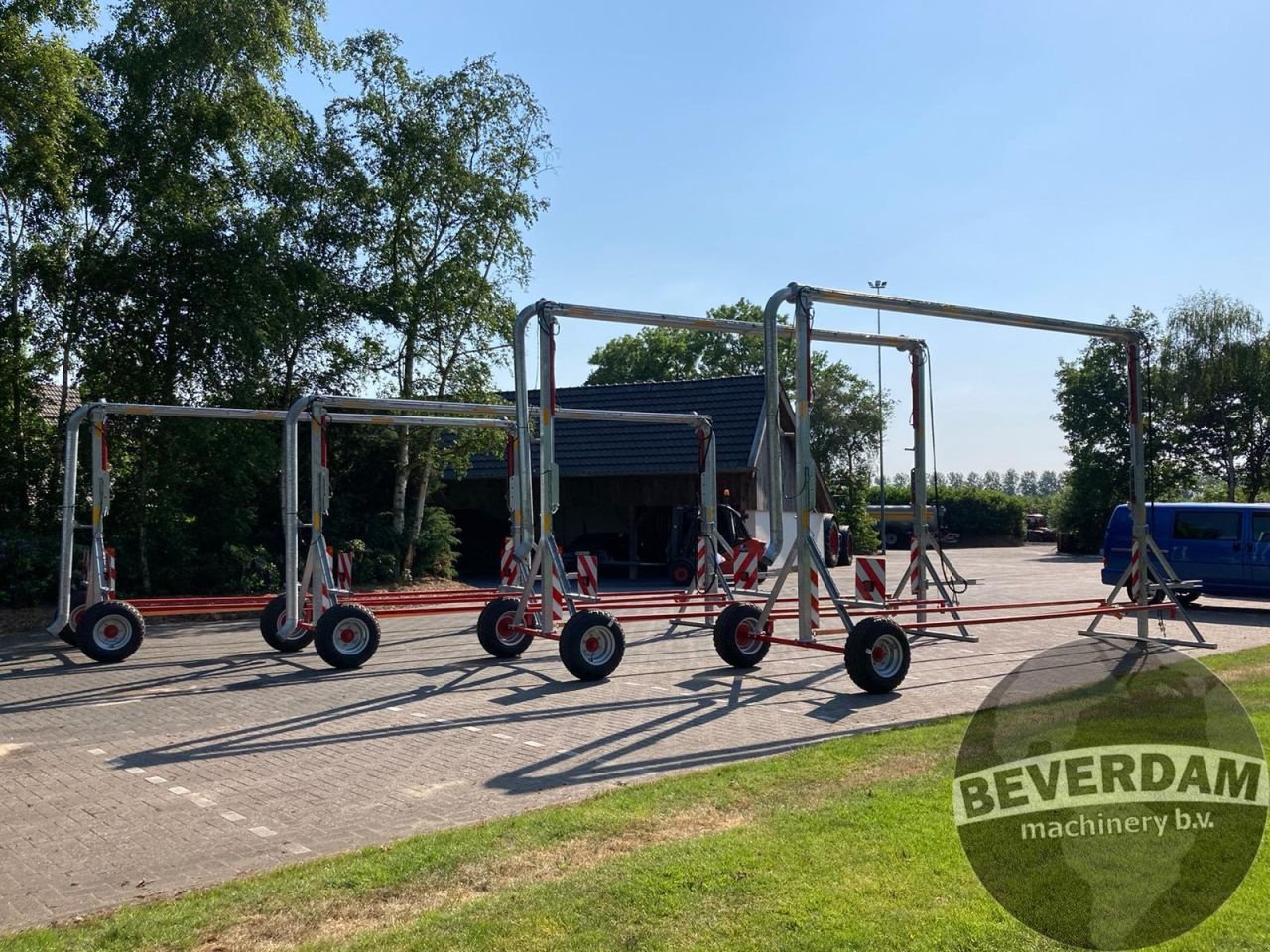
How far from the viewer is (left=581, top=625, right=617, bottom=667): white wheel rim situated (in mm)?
11331

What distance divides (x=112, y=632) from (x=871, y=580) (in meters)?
8.77

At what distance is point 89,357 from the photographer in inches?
734

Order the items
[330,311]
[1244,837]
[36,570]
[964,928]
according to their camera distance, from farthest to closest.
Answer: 1. [330,311]
2. [36,570]
3. [1244,837]
4. [964,928]

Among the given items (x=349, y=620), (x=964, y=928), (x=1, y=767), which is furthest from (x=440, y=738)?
(x=964, y=928)

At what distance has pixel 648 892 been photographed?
470 cm

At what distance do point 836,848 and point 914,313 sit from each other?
7853 mm

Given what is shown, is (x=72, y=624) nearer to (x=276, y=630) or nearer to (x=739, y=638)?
(x=276, y=630)

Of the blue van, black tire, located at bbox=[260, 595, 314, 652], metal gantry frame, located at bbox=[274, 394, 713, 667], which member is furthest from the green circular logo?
the blue van

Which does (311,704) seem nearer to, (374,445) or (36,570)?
(36,570)

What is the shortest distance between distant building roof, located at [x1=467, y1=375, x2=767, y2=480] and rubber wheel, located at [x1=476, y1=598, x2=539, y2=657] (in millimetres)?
14828

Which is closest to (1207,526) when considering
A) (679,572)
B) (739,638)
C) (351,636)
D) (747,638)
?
(679,572)

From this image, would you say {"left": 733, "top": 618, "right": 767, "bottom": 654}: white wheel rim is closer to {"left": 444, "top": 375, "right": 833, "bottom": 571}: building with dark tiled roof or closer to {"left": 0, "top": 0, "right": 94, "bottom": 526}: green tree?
{"left": 0, "top": 0, "right": 94, "bottom": 526}: green tree

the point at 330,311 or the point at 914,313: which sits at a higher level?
the point at 330,311

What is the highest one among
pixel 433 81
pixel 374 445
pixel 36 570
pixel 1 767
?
pixel 433 81
